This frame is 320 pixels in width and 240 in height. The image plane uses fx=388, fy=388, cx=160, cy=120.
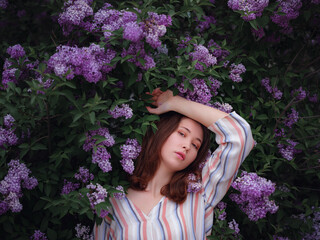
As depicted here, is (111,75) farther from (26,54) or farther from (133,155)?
(26,54)

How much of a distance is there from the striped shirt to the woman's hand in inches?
11.6

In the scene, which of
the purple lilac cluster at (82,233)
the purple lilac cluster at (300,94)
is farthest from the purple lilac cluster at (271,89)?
the purple lilac cluster at (82,233)

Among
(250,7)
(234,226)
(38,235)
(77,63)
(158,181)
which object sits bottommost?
(38,235)

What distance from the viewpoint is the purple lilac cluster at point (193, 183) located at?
90.6 inches

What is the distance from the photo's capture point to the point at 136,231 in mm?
2172

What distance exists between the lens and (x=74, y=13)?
2.21 m

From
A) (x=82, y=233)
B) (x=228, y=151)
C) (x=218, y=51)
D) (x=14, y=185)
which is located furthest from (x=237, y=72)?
(x=14, y=185)

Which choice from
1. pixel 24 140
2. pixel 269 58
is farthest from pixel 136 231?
pixel 269 58

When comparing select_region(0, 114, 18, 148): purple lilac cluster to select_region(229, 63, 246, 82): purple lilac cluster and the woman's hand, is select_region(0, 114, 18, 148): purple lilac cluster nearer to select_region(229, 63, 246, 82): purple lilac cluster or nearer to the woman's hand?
the woman's hand

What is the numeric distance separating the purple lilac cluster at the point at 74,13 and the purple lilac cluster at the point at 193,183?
1.13 meters

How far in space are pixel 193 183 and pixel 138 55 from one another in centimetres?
83

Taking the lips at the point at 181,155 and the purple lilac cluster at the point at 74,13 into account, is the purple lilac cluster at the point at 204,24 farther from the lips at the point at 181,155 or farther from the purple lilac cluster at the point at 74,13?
the lips at the point at 181,155

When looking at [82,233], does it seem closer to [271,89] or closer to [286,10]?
[271,89]

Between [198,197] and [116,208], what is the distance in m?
0.50
